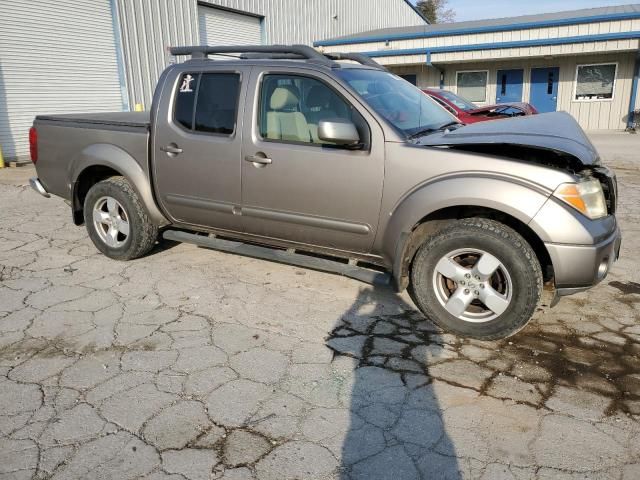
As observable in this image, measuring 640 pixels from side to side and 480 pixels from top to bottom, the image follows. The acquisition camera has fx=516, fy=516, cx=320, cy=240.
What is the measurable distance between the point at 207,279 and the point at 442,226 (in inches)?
85.9

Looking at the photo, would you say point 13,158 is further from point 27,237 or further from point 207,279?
point 207,279

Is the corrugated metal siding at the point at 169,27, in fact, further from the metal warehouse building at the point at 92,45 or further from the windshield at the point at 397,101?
the windshield at the point at 397,101

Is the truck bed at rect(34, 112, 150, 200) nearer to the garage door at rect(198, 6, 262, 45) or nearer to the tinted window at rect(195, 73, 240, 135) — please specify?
the tinted window at rect(195, 73, 240, 135)

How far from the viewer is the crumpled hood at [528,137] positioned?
3201 mm

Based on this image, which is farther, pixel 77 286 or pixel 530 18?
pixel 530 18

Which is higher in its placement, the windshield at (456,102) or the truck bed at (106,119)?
the truck bed at (106,119)

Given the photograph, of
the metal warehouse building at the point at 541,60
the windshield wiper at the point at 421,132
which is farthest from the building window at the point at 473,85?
the windshield wiper at the point at 421,132

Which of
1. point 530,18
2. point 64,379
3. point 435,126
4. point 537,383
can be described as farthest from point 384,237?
point 530,18

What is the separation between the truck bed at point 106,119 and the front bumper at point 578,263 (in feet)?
11.7

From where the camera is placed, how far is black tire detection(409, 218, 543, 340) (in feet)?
10.7

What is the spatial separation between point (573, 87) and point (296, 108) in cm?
1894

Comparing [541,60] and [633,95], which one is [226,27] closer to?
[541,60]

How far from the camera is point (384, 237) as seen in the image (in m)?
3.70

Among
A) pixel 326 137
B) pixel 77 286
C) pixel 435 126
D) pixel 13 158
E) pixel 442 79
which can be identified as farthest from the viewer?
pixel 442 79
